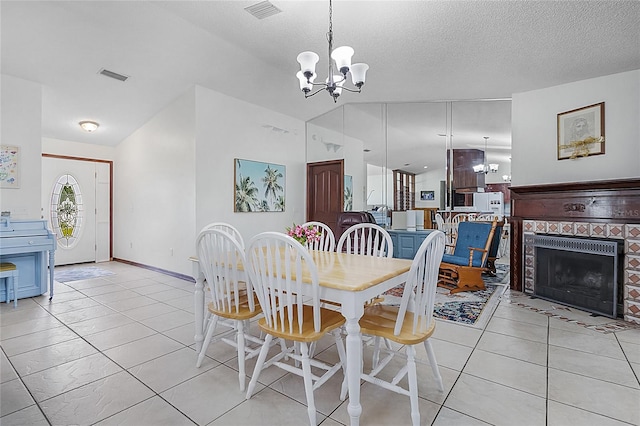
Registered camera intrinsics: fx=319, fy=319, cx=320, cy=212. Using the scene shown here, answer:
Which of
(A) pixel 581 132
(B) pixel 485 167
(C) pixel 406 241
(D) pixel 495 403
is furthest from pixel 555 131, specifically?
(D) pixel 495 403

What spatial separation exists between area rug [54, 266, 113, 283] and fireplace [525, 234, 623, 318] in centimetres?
648

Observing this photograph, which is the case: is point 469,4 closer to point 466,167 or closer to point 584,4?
point 584,4

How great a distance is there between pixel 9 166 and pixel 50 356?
286cm

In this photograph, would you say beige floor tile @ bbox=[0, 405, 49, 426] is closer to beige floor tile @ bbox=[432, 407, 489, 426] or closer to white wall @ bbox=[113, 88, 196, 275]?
beige floor tile @ bbox=[432, 407, 489, 426]

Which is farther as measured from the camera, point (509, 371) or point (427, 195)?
point (427, 195)

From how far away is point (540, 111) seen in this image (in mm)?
4266

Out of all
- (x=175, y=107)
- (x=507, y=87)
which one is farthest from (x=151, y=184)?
(x=507, y=87)

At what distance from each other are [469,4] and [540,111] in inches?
87.8

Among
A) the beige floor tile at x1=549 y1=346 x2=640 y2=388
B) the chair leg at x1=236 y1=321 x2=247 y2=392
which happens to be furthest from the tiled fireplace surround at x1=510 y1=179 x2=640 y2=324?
the chair leg at x1=236 y1=321 x2=247 y2=392

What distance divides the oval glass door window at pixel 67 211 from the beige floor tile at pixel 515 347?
7179mm

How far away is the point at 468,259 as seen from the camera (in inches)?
179

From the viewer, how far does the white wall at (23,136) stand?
3.91 metres

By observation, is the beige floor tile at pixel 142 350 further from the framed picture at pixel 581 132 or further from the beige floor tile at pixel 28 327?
the framed picture at pixel 581 132

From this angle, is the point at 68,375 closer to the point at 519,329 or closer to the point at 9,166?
the point at 9,166
